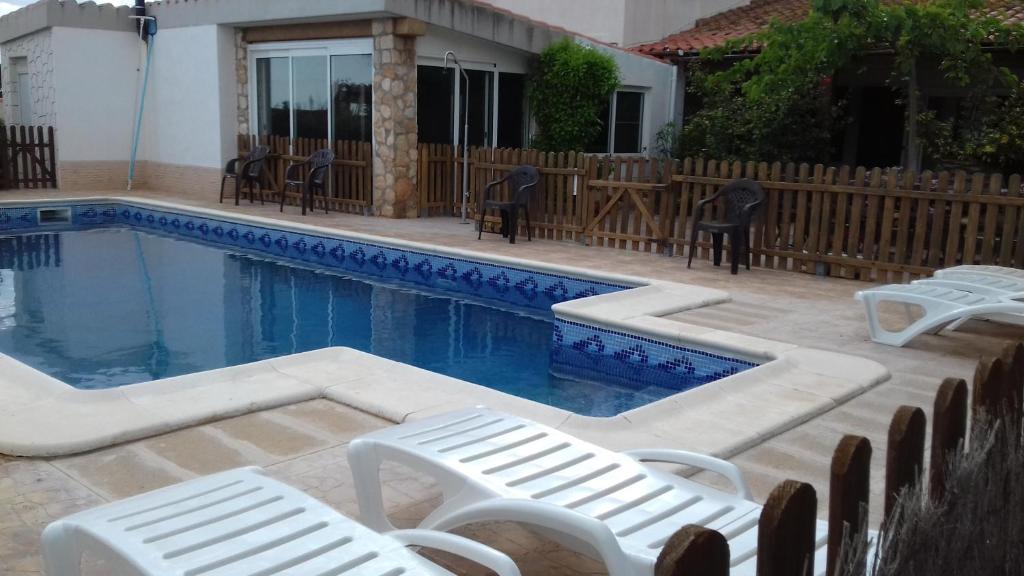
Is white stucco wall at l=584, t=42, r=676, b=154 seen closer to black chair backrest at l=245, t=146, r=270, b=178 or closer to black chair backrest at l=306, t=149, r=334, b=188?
black chair backrest at l=306, t=149, r=334, b=188

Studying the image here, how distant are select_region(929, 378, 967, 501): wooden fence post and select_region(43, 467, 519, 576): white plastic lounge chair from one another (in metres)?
1.11

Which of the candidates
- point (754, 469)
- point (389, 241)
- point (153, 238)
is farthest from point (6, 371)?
point (153, 238)

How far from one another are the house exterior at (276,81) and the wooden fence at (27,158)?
290mm

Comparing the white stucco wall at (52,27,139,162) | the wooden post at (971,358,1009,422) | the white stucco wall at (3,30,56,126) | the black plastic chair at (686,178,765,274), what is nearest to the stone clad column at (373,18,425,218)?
the black plastic chair at (686,178,765,274)

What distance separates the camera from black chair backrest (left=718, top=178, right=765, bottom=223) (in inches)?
347

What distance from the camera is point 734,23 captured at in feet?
56.2

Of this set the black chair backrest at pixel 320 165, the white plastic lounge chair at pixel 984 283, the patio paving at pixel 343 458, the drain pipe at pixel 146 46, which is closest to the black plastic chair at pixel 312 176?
the black chair backrest at pixel 320 165

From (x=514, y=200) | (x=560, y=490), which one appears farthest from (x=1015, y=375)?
(x=514, y=200)

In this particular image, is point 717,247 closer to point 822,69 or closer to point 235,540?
point 822,69

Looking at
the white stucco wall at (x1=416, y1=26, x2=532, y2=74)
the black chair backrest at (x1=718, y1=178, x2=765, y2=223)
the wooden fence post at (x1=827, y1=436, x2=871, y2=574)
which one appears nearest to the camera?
the wooden fence post at (x1=827, y1=436, x2=871, y2=574)

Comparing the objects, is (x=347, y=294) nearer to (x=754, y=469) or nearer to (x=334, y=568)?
(x=754, y=469)

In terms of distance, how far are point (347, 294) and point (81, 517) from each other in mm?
7157

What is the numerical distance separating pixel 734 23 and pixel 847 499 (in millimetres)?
16718

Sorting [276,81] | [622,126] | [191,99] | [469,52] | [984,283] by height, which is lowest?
[984,283]
